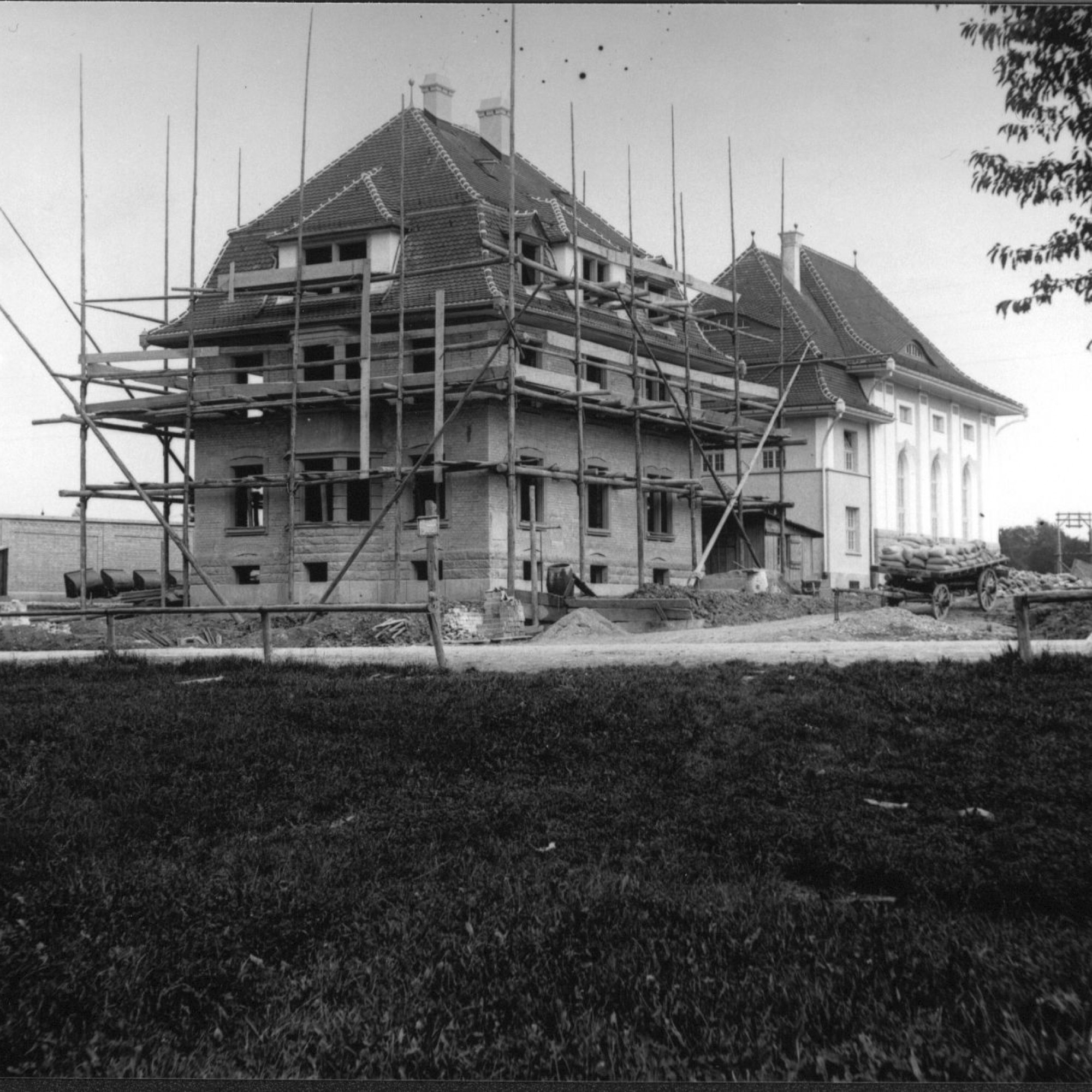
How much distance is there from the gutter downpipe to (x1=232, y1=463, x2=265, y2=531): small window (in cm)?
1783

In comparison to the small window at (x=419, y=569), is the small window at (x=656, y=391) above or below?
above

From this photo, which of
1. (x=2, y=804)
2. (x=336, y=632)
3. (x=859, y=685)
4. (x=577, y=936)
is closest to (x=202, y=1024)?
(x=577, y=936)

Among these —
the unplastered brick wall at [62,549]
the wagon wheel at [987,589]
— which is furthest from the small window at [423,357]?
the unplastered brick wall at [62,549]

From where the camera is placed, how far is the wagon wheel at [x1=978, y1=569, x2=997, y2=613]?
26.3 m

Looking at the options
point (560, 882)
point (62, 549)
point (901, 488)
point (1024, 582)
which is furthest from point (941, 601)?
point (62, 549)

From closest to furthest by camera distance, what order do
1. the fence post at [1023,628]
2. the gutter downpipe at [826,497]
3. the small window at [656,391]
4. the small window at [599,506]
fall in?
the fence post at [1023,628], the small window at [599,506], the small window at [656,391], the gutter downpipe at [826,497]

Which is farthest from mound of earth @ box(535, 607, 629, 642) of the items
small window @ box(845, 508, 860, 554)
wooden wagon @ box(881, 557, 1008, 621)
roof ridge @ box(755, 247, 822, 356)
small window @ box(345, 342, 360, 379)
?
small window @ box(845, 508, 860, 554)

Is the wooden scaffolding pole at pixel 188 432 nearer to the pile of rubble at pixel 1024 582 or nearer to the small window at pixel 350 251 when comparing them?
the small window at pixel 350 251

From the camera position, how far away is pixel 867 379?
4553 cm

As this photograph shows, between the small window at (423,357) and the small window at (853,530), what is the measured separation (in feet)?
58.7

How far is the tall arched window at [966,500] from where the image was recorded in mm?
25797

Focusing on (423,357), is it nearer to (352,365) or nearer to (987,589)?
(352,365)

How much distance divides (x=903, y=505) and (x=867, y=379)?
4363mm

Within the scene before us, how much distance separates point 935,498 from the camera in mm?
40250
